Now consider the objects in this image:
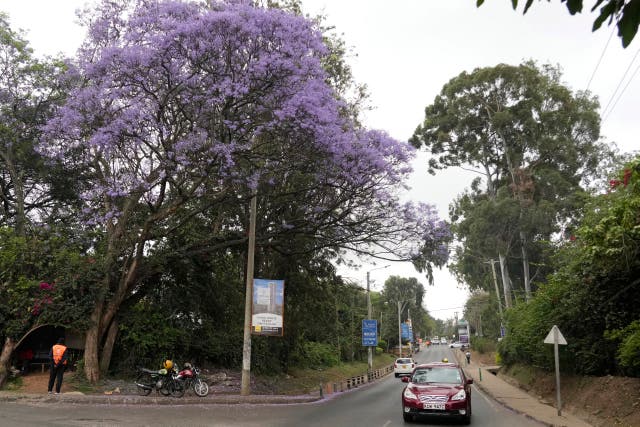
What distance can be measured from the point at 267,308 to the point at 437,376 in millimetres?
7080

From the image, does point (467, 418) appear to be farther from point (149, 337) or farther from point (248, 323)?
point (149, 337)

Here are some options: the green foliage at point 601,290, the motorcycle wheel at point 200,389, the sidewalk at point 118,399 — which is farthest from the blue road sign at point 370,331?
the motorcycle wheel at point 200,389

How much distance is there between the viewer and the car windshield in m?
12.1

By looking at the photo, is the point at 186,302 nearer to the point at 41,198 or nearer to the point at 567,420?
the point at 41,198

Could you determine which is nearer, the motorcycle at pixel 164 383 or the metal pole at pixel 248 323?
the motorcycle at pixel 164 383

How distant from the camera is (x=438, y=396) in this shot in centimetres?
1112

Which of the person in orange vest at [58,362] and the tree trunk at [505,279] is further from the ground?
the tree trunk at [505,279]

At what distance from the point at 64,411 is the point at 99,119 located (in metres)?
8.26

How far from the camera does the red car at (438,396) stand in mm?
11016

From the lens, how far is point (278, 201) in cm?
2036

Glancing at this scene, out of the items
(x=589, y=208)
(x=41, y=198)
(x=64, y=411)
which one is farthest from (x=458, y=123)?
(x=64, y=411)

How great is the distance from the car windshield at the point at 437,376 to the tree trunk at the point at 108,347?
11.2 m

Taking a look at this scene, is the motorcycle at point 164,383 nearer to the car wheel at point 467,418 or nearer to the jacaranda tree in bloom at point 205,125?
the jacaranda tree in bloom at point 205,125

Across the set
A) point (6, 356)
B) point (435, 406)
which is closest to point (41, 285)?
point (6, 356)
